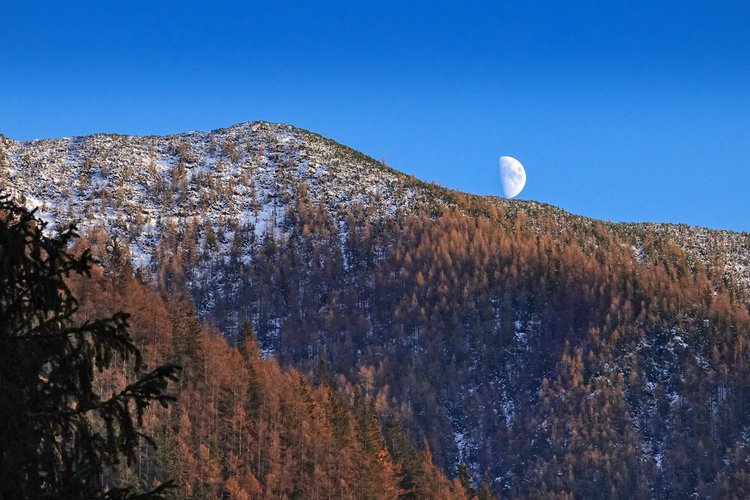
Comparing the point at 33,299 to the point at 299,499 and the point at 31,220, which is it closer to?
the point at 31,220

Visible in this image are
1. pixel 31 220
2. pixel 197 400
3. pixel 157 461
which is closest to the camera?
pixel 31 220

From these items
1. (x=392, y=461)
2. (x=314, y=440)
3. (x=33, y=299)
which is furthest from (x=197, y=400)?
(x=33, y=299)

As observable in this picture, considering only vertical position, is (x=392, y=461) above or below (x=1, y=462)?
above

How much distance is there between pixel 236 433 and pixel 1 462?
428ft

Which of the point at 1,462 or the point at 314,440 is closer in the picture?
the point at 1,462

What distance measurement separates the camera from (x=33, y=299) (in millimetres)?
11734

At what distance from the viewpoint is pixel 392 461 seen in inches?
5645

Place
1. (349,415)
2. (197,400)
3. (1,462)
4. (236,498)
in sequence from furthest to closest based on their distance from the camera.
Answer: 1. (349,415)
2. (197,400)
3. (236,498)
4. (1,462)

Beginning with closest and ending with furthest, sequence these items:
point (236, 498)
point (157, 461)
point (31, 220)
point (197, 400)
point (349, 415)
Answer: point (31, 220), point (157, 461), point (236, 498), point (197, 400), point (349, 415)

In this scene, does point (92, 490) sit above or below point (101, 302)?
below

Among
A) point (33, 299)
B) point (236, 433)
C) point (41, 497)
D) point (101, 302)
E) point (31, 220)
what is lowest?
point (41, 497)

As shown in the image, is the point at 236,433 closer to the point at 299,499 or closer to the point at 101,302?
the point at 299,499

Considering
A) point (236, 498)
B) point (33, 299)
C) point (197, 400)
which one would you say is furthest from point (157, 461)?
point (33, 299)

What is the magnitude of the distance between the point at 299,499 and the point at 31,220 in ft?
426
